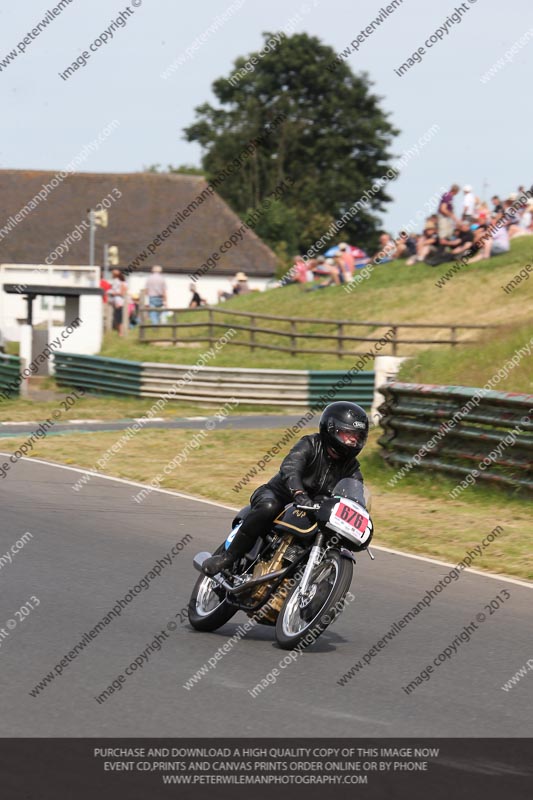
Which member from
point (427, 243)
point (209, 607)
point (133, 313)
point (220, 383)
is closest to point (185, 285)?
point (133, 313)

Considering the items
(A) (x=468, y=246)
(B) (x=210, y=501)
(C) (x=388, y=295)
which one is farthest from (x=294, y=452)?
(C) (x=388, y=295)

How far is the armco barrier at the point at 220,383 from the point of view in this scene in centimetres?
2631

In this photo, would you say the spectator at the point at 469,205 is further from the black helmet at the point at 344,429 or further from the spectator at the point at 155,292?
the black helmet at the point at 344,429

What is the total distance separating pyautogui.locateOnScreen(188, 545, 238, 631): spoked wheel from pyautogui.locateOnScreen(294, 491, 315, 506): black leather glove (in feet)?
2.71

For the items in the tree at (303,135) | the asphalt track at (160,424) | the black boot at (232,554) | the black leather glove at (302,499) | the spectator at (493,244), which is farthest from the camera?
the tree at (303,135)

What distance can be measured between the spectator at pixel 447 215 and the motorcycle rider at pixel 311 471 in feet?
78.3

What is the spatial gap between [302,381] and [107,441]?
746cm

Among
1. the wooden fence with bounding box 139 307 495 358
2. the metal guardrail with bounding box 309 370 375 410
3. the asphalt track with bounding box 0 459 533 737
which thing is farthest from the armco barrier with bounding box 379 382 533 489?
the wooden fence with bounding box 139 307 495 358

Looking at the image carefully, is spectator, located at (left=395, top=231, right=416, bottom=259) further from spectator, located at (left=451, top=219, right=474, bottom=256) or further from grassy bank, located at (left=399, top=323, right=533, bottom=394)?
grassy bank, located at (left=399, top=323, right=533, bottom=394)

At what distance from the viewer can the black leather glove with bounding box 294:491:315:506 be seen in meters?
7.79

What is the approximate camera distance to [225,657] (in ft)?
25.3

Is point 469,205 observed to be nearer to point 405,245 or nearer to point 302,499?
point 405,245

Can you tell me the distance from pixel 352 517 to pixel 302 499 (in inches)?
12.5

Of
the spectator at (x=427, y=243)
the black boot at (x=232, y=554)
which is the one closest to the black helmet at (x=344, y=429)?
the black boot at (x=232, y=554)
